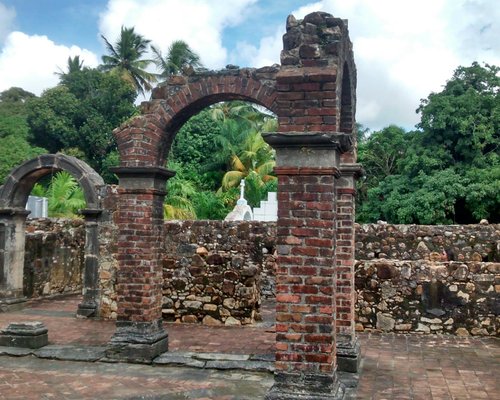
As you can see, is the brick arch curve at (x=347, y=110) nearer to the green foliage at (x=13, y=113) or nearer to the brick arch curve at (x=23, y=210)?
the brick arch curve at (x=23, y=210)

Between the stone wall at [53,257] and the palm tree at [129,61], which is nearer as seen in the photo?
the stone wall at [53,257]

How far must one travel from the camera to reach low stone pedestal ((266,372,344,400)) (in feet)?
16.8

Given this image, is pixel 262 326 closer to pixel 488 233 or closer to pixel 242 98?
pixel 242 98

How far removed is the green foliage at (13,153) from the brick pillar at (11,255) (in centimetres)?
1242

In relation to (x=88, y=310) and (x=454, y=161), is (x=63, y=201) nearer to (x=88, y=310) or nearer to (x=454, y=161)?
(x=88, y=310)

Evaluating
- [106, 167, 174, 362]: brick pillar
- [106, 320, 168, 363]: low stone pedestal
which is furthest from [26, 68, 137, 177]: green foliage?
[106, 320, 168, 363]: low stone pedestal

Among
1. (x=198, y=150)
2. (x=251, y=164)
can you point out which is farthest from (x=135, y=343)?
(x=198, y=150)

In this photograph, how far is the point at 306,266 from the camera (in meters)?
5.23

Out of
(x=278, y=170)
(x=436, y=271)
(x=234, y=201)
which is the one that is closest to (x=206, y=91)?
(x=278, y=170)

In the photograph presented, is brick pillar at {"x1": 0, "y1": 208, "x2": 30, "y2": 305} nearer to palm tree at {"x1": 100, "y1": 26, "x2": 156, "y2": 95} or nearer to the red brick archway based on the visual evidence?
the red brick archway

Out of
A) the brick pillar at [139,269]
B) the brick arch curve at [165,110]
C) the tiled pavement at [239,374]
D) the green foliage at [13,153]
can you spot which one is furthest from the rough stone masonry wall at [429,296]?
the green foliage at [13,153]

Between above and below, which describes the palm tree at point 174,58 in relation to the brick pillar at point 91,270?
above

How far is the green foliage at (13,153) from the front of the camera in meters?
24.8

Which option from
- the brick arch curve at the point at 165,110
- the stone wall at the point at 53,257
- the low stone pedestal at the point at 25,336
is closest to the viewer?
the brick arch curve at the point at 165,110
